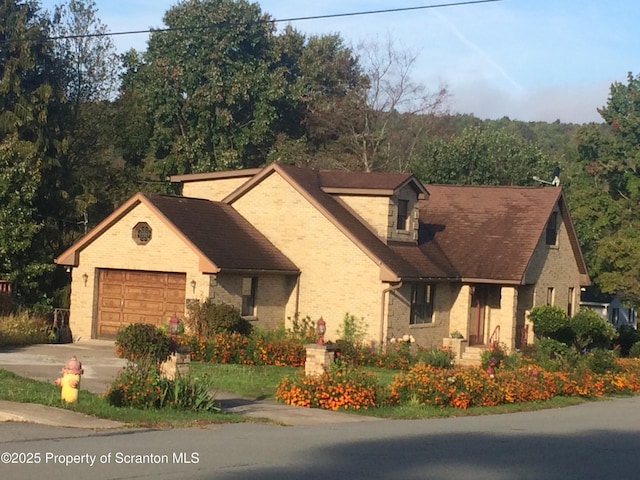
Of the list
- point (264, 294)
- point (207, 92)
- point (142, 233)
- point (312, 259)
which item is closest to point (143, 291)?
point (142, 233)

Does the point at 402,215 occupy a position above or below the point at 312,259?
above

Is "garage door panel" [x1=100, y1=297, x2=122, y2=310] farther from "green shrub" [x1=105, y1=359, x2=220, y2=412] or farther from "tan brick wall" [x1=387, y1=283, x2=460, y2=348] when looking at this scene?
"green shrub" [x1=105, y1=359, x2=220, y2=412]

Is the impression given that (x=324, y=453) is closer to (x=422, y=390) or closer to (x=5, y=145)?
→ (x=422, y=390)

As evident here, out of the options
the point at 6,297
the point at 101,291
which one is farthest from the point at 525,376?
the point at 6,297

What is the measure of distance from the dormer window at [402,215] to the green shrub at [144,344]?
17.4m

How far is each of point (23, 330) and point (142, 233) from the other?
4.75m

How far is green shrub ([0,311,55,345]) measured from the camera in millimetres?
30094

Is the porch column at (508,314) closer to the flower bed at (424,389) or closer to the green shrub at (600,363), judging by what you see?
the green shrub at (600,363)

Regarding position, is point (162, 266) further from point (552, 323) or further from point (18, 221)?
point (552, 323)

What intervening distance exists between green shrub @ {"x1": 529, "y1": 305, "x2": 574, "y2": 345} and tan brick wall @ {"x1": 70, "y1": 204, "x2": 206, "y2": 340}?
535 inches

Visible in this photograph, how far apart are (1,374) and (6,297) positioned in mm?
14605

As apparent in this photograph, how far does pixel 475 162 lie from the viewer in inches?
2167

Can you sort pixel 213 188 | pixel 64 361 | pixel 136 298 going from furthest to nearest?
pixel 213 188
pixel 136 298
pixel 64 361

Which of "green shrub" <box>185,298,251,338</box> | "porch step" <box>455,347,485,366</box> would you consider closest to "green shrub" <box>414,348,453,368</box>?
"green shrub" <box>185,298,251,338</box>
